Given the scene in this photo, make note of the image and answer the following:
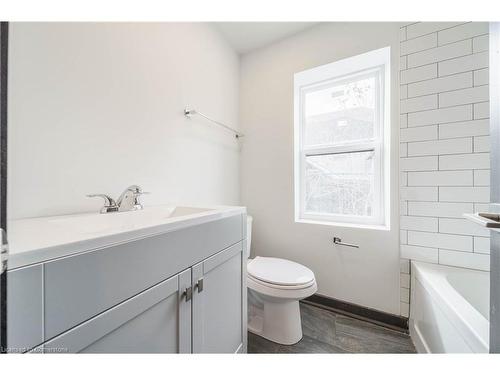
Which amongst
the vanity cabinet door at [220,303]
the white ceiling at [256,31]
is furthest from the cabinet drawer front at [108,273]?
the white ceiling at [256,31]

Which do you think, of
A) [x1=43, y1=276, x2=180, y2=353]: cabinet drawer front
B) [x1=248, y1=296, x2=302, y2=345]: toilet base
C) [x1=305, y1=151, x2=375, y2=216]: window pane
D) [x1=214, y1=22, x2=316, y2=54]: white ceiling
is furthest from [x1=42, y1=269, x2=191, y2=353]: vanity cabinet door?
[x1=214, y1=22, x2=316, y2=54]: white ceiling

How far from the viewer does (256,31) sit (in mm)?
1623

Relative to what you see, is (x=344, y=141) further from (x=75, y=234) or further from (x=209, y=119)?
(x=75, y=234)

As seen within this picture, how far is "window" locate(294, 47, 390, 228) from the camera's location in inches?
59.4

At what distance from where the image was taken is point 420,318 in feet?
3.74

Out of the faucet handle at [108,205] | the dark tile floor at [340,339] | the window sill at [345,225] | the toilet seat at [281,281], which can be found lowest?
the dark tile floor at [340,339]

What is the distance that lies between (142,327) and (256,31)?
203cm

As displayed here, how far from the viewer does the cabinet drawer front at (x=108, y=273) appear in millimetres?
379

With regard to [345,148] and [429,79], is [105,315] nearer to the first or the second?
[345,148]

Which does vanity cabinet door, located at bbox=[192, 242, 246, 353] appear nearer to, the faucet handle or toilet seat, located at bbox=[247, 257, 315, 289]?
toilet seat, located at bbox=[247, 257, 315, 289]

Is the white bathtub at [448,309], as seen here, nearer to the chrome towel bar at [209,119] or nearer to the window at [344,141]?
the window at [344,141]

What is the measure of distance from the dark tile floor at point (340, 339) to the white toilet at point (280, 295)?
0.16ft
